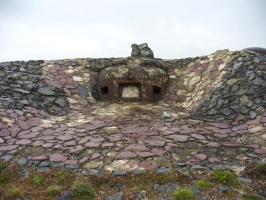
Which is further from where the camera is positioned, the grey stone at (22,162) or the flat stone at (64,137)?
the flat stone at (64,137)

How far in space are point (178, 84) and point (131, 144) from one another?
4.89 metres

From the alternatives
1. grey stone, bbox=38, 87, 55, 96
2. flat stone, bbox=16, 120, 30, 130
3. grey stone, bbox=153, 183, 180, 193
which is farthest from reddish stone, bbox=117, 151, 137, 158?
grey stone, bbox=38, 87, 55, 96

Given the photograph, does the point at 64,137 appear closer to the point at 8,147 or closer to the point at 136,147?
the point at 8,147

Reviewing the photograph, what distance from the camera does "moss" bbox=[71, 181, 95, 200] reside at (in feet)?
17.5

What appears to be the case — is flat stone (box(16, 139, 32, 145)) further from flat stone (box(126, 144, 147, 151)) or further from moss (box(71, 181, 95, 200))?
moss (box(71, 181, 95, 200))

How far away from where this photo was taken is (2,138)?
7676 millimetres

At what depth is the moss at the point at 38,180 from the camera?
5795mm

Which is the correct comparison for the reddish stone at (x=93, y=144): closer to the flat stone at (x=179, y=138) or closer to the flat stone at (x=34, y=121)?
the flat stone at (x=179, y=138)

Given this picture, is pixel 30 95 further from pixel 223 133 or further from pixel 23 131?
pixel 223 133

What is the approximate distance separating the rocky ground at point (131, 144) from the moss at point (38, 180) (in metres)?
0.25

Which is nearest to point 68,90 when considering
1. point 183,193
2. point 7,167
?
point 7,167

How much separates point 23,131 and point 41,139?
75 centimetres

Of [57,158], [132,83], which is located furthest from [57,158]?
[132,83]

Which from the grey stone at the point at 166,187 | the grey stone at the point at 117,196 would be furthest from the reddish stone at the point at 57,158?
the grey stone at the point at 166,187
